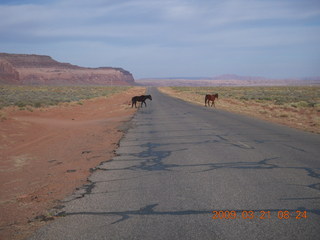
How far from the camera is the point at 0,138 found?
1584cm

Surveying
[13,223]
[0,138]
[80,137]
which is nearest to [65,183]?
[13,223]

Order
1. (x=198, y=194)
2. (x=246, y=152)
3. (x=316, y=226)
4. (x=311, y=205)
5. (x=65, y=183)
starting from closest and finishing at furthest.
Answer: (x=316, y=226) < (x=311, y=205) < (x=198, y=194) < (x=65, y=183) < (x=246, y=152)

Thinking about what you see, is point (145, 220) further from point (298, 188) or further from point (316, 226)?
point (298, 188)

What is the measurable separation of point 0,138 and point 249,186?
44.1 feet

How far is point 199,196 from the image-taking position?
230 inches
